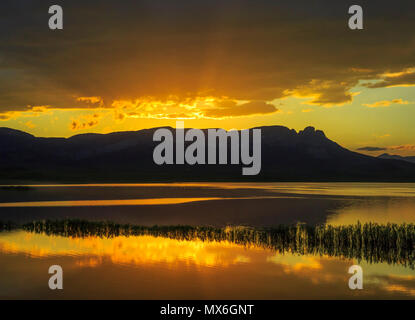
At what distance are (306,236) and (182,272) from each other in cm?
1201

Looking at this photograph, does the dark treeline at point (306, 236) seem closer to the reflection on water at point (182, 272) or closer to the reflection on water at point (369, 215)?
the reflection on water at point (182, 272)

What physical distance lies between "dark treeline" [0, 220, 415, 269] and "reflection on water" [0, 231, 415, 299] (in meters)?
1.65

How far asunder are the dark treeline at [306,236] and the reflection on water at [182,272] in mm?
1645

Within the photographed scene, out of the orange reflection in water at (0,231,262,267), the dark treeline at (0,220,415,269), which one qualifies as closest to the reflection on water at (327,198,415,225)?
the dark treeline at (0,220,415,269)

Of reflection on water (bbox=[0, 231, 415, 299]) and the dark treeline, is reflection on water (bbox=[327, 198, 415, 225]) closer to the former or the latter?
the dark treeline

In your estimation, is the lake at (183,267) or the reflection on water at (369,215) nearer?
the lake at (183,267)

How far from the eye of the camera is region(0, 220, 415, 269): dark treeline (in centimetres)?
2844

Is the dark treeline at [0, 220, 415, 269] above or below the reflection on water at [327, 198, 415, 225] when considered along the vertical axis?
below

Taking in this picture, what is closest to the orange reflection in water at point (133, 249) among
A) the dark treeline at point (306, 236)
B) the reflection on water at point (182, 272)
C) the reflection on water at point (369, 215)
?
the reflection on water at point (182, 272)

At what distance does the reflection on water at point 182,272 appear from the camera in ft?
66.0

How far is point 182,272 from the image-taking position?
2358 centimetres

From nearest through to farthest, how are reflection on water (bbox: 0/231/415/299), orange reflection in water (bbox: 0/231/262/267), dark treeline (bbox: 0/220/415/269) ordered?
reflection on water (bbox: 0/231/415/299) < orange reflection in water (bbox: 0/231/262/267) < dark treeline (bbox: 0/220/415/269)
